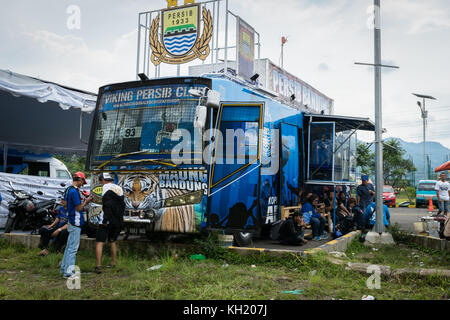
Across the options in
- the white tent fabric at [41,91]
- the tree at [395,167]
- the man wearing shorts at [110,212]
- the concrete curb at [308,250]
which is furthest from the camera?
the tree at [395,167]

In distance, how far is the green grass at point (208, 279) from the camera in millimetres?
5273

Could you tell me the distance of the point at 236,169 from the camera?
7879mm

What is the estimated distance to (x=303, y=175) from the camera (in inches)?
421

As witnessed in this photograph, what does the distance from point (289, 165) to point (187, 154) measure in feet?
10.2

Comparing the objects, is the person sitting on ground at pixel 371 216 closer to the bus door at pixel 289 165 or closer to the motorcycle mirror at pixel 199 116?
the bus door at pixel 289 165

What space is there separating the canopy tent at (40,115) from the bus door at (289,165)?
15.3ft

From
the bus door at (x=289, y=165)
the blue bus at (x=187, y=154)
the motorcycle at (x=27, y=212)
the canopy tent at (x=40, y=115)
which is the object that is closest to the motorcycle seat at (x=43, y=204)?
the motorcycle at (x=27, y=212)

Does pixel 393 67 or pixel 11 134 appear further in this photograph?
pixel 11 134

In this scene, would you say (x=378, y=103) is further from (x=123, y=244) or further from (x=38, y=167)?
(x=38, y=167)

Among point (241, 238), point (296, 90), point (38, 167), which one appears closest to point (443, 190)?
point (296, 90)

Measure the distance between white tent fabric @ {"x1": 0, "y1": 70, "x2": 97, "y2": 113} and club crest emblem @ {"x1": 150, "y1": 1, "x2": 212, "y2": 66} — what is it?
2364mm

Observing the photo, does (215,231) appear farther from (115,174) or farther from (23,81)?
(23,81)
